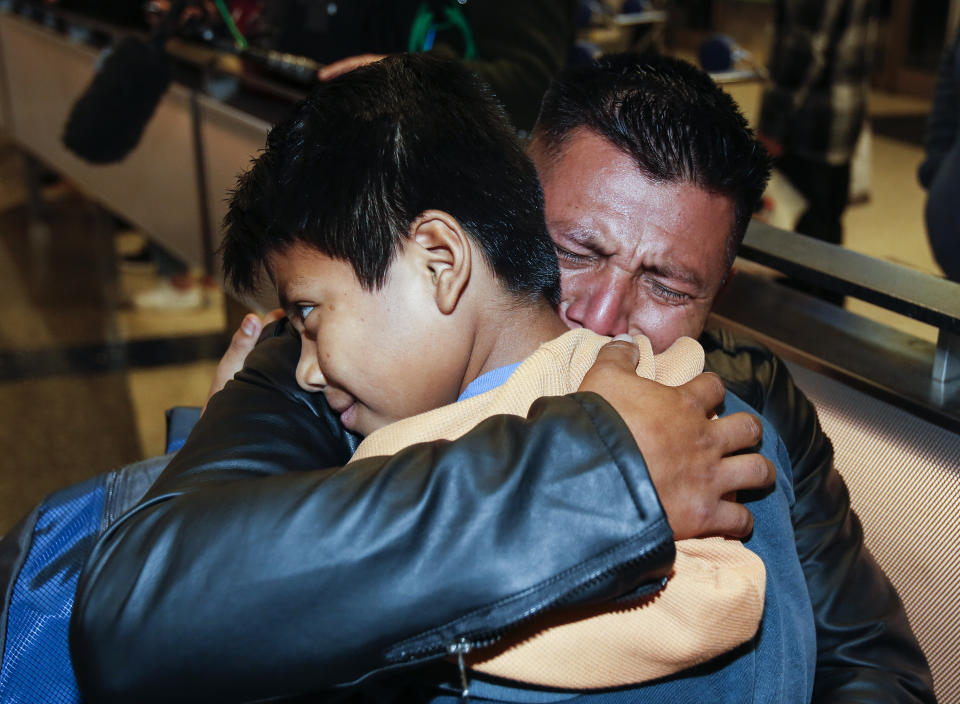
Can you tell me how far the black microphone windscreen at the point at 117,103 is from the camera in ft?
6.86

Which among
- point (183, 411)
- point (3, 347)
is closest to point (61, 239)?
point (3, 347)

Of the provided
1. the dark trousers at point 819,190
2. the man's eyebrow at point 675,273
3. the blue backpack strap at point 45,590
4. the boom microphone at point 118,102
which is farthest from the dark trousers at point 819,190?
the blue backpack strap at point 45,590

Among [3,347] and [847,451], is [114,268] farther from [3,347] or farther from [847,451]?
[847,451]

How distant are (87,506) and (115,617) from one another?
1.17ft

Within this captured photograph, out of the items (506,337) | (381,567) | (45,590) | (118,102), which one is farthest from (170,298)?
(381,567)

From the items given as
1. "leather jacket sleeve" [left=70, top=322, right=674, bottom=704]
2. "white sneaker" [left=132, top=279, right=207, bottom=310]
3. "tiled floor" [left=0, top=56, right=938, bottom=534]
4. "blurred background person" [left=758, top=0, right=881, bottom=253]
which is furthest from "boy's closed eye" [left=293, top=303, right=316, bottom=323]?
"white sneaker" [left=132, top=279, right=207, bottom=310]

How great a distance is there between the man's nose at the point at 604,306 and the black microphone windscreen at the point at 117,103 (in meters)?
1.45

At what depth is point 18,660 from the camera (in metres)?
0.86

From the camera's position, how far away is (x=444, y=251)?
2.72 ft

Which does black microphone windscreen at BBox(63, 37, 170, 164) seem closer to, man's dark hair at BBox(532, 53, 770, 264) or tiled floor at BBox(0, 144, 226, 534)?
tiled floor at BBox(0, 144, 226, 534)

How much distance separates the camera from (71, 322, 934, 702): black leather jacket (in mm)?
640

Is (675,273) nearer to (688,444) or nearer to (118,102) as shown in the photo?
(688,444)

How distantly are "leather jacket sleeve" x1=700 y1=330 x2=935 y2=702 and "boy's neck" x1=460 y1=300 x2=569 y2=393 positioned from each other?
243mm

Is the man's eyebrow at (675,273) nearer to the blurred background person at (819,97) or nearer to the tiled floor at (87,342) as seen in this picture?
the tiled floor at (87,342)
